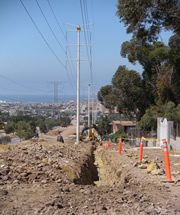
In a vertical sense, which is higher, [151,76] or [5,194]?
[151,76]

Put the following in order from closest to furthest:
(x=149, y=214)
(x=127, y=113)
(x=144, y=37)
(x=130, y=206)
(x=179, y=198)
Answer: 1. (x=149, y=214)
2. (x=130, y=206)
3. (x=179, y=198)
4. (x=144, y=37)
5. (x=127, y=113)

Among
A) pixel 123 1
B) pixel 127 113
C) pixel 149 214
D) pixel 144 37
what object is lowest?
pixel 149 214

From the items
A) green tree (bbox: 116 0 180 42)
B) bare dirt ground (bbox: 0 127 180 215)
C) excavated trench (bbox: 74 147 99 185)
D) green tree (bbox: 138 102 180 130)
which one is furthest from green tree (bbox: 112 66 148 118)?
bare dirt ground (bbox: 0 127 180 215)

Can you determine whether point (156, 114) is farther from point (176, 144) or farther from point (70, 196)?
point (70, 196)

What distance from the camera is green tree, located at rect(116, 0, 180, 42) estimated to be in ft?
58.4

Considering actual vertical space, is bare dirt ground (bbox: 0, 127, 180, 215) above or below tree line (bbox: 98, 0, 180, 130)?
below

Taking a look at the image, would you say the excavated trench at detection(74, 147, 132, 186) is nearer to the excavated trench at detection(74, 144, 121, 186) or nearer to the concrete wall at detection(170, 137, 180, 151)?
the excavated trench at detection(74, 144, 121, 186)

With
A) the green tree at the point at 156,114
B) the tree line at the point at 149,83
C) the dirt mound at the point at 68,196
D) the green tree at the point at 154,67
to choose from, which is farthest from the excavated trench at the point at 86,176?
the green tree at the point at 154,67

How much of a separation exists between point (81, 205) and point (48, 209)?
58 cm

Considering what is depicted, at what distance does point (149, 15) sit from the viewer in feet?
61.8

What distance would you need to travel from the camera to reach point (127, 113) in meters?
42.6

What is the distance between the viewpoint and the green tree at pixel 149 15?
17.8 m

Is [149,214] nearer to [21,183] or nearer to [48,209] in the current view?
[48,209]

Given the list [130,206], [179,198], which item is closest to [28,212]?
[130,206]
